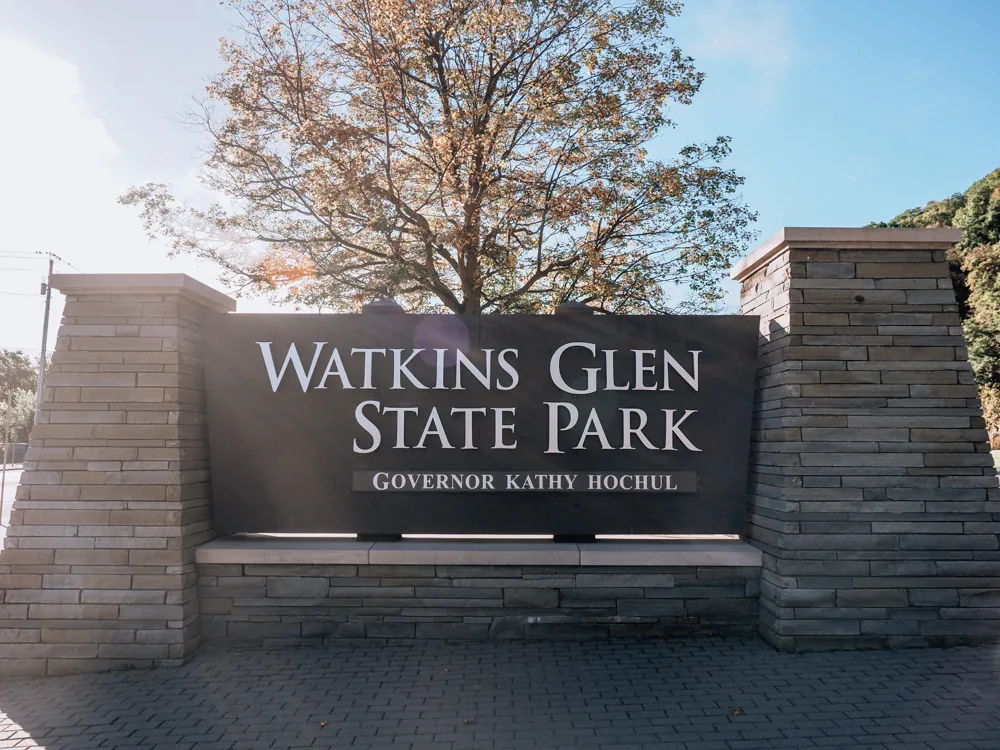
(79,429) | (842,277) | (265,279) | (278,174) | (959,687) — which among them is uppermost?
(278,174)

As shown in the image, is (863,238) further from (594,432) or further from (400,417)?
(400,417)

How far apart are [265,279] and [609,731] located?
11.3 metres

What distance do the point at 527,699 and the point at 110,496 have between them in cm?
327

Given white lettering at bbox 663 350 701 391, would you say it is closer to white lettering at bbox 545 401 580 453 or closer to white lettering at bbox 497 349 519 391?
white lettering at bbox 545 401 580 453

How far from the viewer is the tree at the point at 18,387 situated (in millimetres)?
46250

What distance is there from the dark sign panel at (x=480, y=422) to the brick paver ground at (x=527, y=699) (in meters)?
0.93

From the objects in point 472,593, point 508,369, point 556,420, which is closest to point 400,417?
point 508,369

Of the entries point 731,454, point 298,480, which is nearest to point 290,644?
point 298,480

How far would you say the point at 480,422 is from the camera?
5062 millimetres

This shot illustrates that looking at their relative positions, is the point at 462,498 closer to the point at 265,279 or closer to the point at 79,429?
the point at 79,429

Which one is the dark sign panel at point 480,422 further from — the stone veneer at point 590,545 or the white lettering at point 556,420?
the stone veneer at point 590,545

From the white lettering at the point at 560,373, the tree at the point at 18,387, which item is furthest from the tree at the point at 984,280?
the tree at the point at 18,387

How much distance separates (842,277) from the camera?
483cm

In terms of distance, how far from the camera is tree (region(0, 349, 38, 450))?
4625 cm
